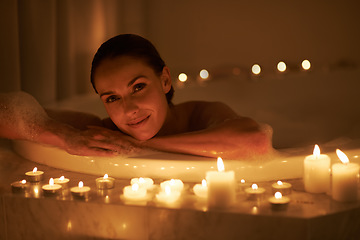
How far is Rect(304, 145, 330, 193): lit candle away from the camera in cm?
122

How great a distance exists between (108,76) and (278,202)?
2.07 feet

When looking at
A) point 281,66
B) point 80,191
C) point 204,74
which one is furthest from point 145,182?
point 281,66

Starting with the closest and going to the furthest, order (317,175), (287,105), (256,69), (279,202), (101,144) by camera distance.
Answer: (279,202) < (317,175) < (101,144) < (287,105) < (256,69)

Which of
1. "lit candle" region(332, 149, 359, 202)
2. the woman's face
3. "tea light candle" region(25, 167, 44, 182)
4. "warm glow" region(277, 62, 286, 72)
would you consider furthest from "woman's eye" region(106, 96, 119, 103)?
"warm glow" region(277, 62, 286, 72)

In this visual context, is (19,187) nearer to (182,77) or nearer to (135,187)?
(135,187)

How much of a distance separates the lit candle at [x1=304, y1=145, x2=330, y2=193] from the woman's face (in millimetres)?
508

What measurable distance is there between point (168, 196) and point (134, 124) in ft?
1.19

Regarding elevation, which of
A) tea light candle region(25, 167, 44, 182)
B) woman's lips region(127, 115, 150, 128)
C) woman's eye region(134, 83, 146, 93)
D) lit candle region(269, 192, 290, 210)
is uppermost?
woman's eye region(134, 83, 146, 93)

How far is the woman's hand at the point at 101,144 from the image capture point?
4.68ft

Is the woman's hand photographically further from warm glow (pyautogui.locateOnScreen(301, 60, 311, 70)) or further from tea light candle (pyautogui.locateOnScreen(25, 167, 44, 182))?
warm glow (pyautogui.locateOnScreen(301, 60, 311, 70))

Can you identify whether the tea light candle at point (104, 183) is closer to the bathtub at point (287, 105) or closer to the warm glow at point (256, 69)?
the bathtub at point (287, 105)

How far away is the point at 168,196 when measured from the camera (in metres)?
1.19

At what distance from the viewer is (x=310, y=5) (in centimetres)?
312

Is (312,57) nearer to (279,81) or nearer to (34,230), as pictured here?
(279,81)
